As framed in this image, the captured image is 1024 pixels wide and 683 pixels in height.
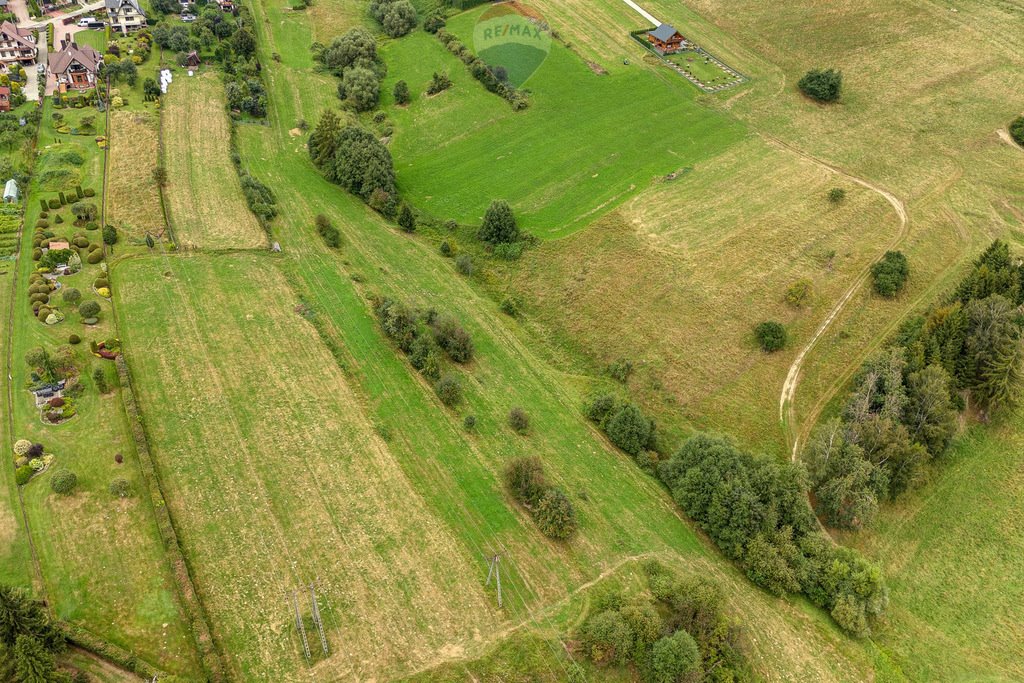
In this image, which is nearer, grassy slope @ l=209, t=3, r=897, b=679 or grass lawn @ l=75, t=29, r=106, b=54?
grassy slope @ l=209, t=3, r=897, b=679

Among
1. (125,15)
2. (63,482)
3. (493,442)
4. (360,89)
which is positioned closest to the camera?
(63,482)

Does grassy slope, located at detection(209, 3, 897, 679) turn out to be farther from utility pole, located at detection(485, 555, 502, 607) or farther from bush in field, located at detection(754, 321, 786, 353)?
bush in field, located at detection(754, 321, 786, 353)

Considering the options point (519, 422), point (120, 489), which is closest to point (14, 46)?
point (120, 489)

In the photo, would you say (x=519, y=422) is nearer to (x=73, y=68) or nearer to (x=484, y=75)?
(x=484, y=75)

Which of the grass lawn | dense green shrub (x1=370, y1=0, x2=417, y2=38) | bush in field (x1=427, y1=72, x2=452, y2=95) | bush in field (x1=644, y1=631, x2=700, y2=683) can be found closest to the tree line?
bush in field (x1=644, y1=631, x2=700, y2=683)

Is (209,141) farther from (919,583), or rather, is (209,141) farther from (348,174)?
(919,583)

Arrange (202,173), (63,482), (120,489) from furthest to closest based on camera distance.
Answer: (202,173) < (120,489) < (63,482)

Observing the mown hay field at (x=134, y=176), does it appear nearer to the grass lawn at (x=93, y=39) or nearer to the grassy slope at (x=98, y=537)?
the grassy slope at (x=98, y=537)
